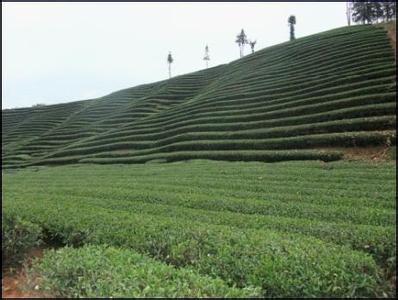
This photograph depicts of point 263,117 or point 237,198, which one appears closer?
point 237,198

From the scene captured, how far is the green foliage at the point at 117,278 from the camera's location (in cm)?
470

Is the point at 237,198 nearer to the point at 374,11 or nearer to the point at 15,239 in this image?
the point at 15,239

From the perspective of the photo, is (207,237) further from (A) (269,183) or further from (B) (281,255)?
(A) (269,183)

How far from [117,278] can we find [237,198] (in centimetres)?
736

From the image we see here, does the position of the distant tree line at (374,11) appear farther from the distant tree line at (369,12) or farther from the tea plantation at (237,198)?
the tea plantation at (237,198)

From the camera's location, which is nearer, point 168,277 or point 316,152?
point 168,277

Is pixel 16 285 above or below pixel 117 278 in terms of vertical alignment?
below

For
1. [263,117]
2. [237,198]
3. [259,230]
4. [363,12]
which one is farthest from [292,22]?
[259,230]

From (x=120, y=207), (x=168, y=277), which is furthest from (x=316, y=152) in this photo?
(x=168, y=277)

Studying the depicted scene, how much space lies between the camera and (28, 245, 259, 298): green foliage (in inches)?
185

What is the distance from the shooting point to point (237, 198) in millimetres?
12164

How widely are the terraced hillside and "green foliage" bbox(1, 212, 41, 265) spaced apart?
16.1 metres

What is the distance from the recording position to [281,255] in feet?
19.2

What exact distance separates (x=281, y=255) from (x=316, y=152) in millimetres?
15904
